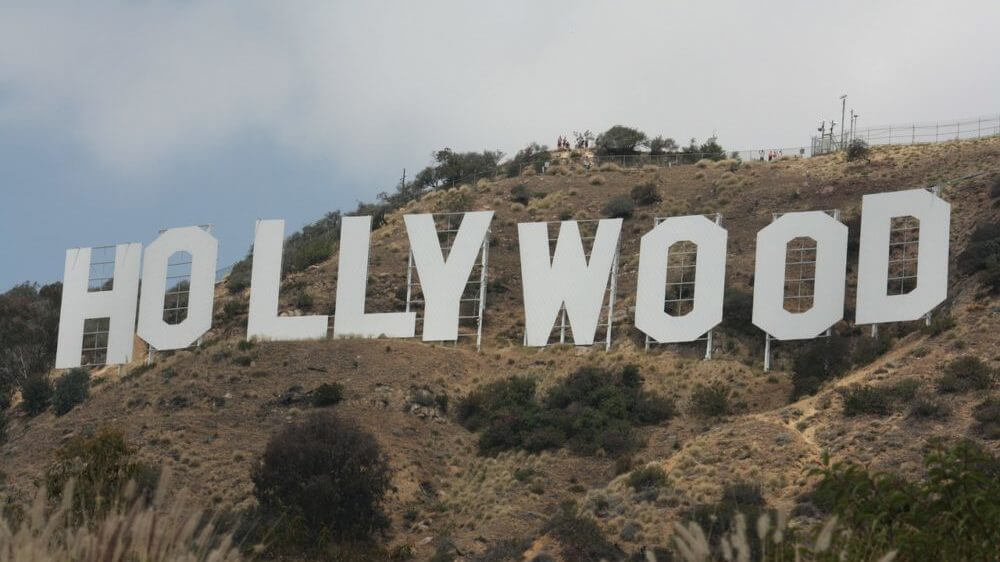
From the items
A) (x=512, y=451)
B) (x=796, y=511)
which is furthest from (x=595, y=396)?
(x=796, y=511)

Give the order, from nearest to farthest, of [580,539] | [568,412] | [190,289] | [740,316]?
[580,539]
[568,412]
[740,316]
[190,289]

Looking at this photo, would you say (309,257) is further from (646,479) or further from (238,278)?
(646,479)

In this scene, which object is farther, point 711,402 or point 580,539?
point 711,402

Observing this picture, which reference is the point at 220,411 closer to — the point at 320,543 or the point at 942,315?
the point at 320,543

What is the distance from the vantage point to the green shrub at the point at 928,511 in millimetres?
15406

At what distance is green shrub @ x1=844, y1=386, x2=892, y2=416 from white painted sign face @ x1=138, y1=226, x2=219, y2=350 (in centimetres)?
2324

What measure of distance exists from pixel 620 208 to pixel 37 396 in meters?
26.1

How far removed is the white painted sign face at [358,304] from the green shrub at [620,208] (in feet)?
56.0

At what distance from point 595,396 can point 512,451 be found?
369 cm

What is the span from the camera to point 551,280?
5200 centimetres

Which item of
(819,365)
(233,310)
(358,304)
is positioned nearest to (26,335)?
(233,310)

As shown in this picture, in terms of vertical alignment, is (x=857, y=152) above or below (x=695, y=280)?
above

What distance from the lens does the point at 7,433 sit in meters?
55.0

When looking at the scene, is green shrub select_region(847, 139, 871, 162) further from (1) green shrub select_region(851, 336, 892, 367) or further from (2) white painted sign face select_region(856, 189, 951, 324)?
(1) green shrub select_region(851, 336, 892, 367)
